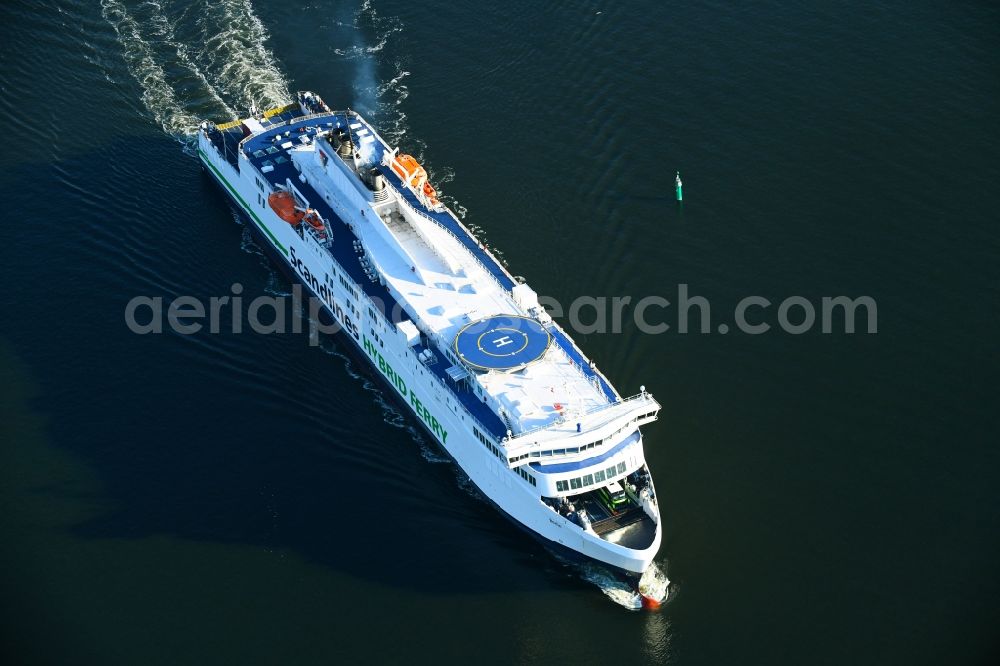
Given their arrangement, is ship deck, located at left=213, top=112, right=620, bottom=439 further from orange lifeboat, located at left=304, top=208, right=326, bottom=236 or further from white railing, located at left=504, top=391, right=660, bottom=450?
white railing, located at left=504, top=391, right=660, bottom=450

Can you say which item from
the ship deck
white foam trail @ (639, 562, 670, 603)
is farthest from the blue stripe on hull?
the ship deck

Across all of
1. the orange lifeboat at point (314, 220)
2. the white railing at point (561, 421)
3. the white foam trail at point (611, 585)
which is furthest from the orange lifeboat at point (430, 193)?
the white foam trail at point (611, 585)

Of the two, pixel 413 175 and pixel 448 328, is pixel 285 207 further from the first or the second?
pixel 448 328

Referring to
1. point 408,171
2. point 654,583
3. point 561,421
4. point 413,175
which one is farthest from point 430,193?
point 654,583

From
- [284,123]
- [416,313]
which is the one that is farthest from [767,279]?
[284,123]

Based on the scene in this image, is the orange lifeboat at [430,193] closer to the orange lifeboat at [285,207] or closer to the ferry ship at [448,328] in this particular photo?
the ferry ship at [448,328]
